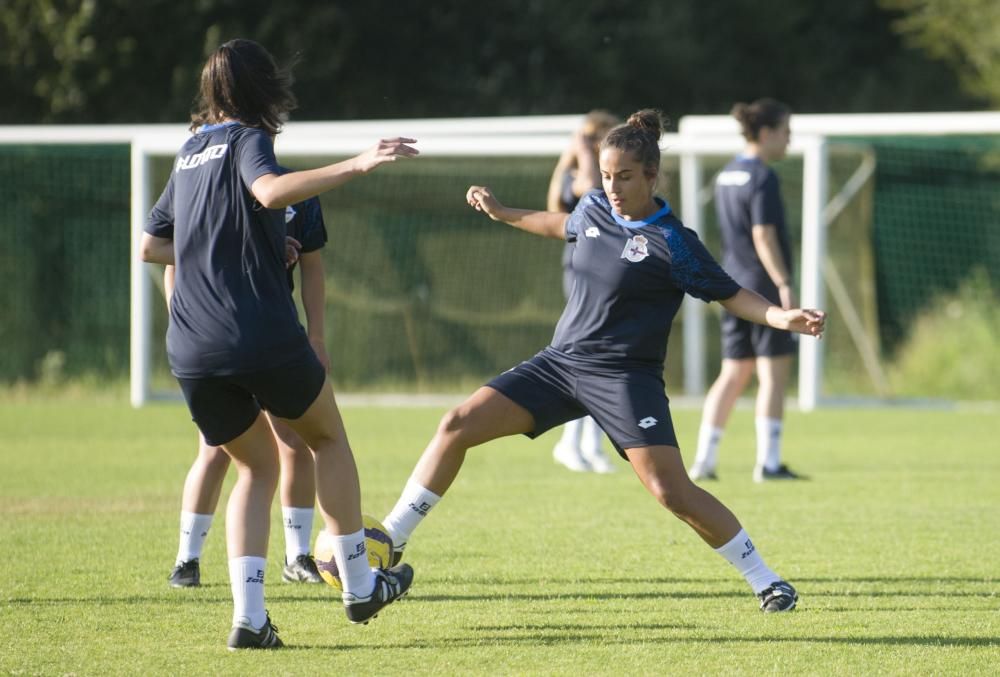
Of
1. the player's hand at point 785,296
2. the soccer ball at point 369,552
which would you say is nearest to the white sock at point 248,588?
the soccer ball at point 369,552

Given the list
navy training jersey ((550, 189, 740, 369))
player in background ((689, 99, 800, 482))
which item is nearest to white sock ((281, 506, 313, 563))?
navy training jersey ((550, 189, 740, 369))

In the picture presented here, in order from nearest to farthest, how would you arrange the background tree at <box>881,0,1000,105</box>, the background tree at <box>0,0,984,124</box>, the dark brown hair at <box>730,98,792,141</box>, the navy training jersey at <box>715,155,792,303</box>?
the navy training jersey at <box>715,155,792,303</box>, the dark brown hair at <box>730,98,792,141</box>, the background tree at <box>0,0,984,124</box>, the background tree at <box>881,0,1000,105</box>

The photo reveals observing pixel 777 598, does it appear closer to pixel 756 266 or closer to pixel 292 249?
pixel 292 249

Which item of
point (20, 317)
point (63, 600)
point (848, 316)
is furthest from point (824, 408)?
point (63, 600)

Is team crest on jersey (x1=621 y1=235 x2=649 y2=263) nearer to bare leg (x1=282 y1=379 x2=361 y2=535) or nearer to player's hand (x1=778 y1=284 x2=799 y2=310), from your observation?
bare leg (x1=282 y1=379 x2=361 y2=535)

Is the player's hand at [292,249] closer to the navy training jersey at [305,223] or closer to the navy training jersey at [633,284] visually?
the navy training jersey at [305,223]

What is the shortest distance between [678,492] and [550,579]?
106cm

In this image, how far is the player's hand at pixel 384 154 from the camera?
4289 mm

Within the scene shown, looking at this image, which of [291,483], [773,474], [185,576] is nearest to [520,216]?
[291,483]

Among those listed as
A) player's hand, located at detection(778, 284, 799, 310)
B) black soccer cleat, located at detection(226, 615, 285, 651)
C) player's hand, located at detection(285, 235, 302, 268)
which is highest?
player's hand, located at detection(285, 235, 302, 268)

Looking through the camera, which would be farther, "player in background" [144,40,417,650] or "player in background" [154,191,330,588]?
"player in background" [154,191,330,588]

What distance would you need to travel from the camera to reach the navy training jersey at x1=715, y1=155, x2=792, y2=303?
907 centimetres

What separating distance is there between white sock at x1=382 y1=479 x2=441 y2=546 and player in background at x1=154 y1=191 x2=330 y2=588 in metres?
0.46

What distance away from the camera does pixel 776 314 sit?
5.20m
